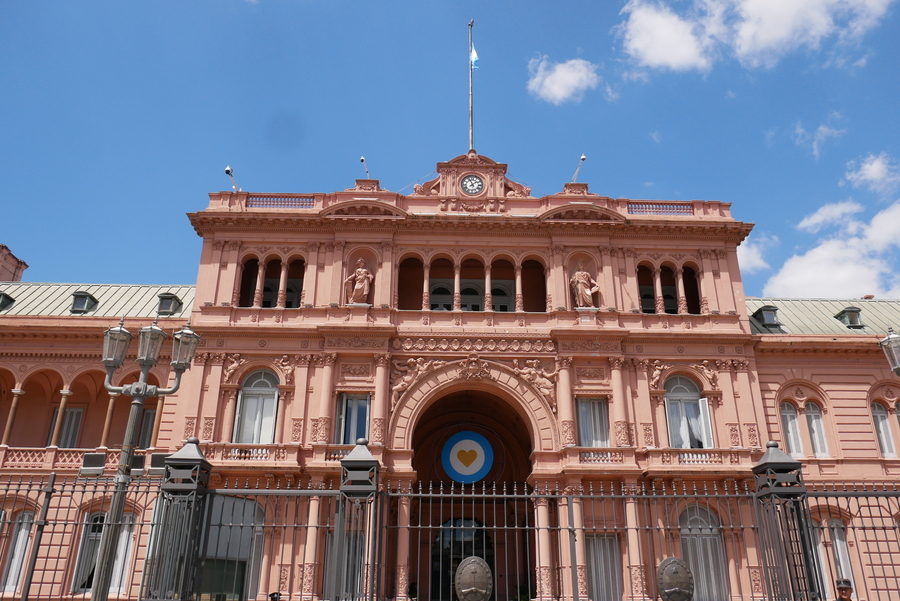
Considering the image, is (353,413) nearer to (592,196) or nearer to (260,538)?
(260,538)

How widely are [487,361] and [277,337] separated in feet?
28.4

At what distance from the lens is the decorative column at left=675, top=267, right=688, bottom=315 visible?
29.0 meters

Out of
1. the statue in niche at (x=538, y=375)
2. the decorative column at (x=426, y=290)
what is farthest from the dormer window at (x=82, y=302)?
the statue in niche at (x=538, y=375)

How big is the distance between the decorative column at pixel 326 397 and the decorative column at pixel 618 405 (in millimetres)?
11075

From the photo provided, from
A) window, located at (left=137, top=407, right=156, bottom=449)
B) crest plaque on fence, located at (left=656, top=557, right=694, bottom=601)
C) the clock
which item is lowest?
crest plaque on fence, located at (left=656, top=557, right=694, bottom=601)

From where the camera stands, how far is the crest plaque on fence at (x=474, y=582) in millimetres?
12578

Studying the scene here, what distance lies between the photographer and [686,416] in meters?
27.6

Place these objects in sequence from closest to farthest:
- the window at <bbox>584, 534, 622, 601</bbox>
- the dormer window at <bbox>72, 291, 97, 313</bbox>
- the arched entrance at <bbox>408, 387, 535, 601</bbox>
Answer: the window at <bbox>584, 534, 622, 601</bbox> → the arched entrance at <bbox>408, 387, 535, 601</bbox> → the dormer window at <bbox>72, 291, 97, 313</bbox>

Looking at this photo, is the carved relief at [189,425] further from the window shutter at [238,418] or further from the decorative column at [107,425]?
the decorative column at [107,425]

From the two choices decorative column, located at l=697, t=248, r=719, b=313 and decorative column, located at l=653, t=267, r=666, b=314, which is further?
decorative column, located at l=697, t=248, r=719, b=313

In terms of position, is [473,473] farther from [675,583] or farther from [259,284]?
[675,583]

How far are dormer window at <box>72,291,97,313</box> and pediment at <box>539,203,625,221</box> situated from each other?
22371mm

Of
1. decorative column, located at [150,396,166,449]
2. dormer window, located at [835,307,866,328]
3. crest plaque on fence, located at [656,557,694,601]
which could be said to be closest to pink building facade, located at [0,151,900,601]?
decorative column, located at [150,396,166,449]

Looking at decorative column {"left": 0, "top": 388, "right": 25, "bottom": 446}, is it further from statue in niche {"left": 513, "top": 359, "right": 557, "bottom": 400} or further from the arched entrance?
statue in niche {"left": 513, "top": 359, "right": 557, "bottom": 400}
